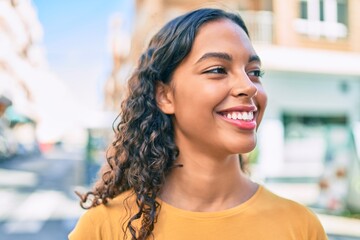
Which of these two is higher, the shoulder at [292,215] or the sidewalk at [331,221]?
the shoulder at [292,215]

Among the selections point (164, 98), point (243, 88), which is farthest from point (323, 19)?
point (243, 88)

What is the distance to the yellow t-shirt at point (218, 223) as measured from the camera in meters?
1.13

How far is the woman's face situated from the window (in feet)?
37.2

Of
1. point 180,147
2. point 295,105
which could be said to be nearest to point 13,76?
point 295,105

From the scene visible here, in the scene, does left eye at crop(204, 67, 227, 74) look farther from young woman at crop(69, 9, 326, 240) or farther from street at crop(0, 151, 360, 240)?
street at crop(0, 151, 360, 240)

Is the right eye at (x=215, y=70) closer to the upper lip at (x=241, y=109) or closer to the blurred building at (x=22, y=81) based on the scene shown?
the upper lip at (x=241, y=109)

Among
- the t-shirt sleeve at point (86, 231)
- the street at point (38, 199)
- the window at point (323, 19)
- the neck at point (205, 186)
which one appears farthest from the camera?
the window at point (323, 19)

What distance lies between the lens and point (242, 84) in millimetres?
1119

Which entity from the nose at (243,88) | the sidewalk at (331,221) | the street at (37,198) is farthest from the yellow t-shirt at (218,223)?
the street at (37,198)

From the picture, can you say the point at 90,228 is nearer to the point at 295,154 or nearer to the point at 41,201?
the point at 41,201

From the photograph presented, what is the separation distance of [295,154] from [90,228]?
10.5m

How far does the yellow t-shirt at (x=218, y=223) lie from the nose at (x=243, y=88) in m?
0.28

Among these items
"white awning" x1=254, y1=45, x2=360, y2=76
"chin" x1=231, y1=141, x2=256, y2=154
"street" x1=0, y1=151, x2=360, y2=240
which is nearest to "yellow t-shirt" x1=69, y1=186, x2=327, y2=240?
"chin" x1=231, y1=141, x2=256, y2=154

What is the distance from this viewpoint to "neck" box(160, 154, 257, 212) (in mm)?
1206
